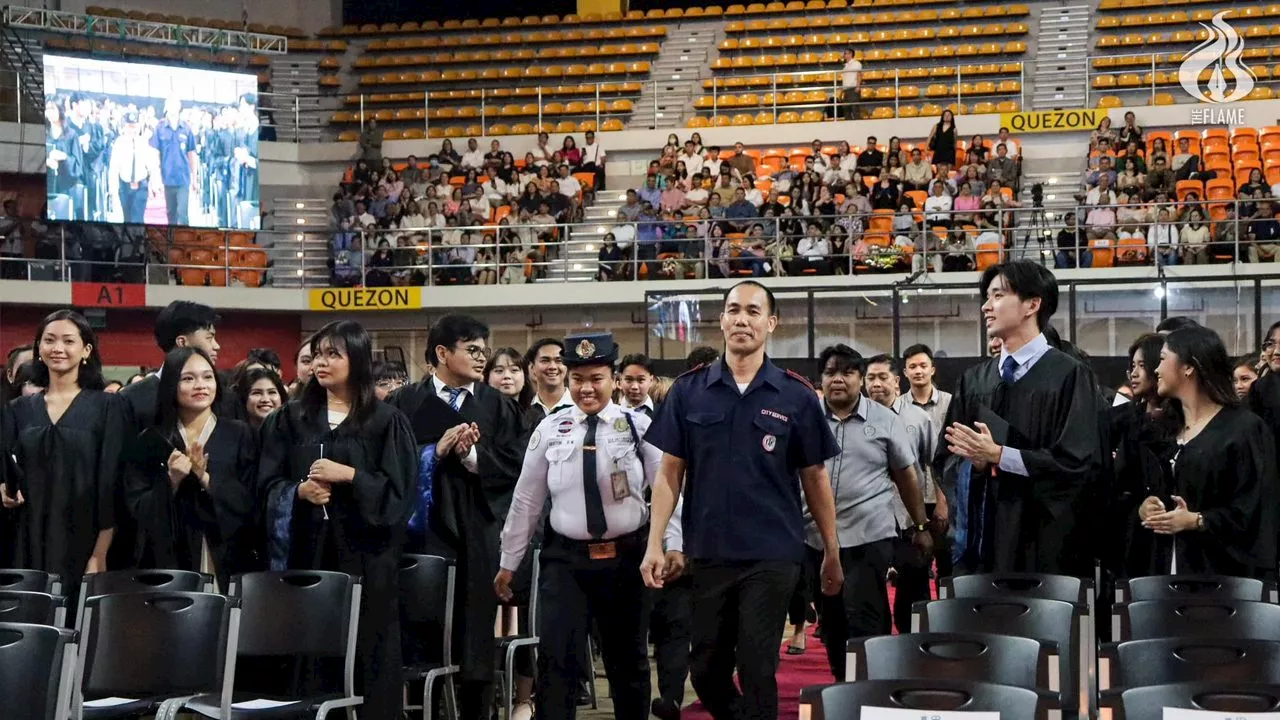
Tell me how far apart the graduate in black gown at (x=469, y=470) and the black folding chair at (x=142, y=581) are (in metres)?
1.20

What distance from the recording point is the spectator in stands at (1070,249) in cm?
1639

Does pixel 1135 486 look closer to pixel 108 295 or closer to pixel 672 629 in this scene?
pixel 672 629

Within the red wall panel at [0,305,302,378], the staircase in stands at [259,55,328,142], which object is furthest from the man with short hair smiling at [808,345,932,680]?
the staircase in stands at [259,55,328,142]

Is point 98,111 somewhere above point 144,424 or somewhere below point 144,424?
above

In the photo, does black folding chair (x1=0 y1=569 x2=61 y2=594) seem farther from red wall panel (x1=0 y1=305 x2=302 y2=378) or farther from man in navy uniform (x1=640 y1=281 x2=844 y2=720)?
red wall panel (x1=0 y1=305 x2=302 y2=378)

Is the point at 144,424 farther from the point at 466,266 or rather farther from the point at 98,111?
the point at 98,111

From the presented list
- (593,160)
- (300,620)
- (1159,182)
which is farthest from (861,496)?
(593,160)

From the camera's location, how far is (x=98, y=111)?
19234 millimetres

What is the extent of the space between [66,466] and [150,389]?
1.99 feet

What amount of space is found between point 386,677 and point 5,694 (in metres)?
1.65

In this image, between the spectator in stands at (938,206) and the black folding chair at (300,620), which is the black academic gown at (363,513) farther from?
the spectator in stands at (938,206)

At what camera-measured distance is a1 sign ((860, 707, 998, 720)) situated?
10.4 feet

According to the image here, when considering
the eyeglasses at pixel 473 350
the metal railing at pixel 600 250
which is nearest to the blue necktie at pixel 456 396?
the eyeglasses at pixel 473 350

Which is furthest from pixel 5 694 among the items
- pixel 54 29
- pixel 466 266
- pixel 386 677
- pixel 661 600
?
pixel 54 29
